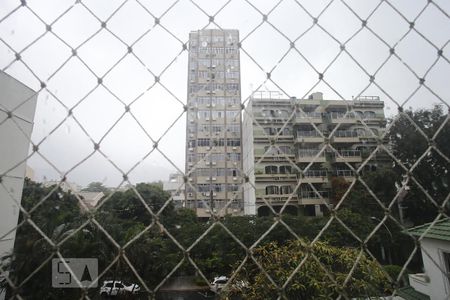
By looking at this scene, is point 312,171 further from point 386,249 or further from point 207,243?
point 207,243

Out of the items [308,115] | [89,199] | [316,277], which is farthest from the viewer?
[89,199]

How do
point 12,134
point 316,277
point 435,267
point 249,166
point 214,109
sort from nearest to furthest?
point 12,134 → point 214,109 → point 316,277 → point 435,267 → point 249,166

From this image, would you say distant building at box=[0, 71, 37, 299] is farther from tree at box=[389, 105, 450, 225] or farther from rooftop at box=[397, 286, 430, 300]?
tree at box=[389, 105, 450, 225]

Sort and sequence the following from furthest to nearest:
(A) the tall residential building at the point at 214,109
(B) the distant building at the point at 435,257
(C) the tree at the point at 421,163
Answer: (C) the tree at the point at 421,163 < (B) the distant building at the point at 435,257 < (A) the tall residential building at the point at 214,109

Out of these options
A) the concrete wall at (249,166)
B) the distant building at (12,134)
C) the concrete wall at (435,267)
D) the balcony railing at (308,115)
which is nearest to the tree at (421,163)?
the balcony railing at (308,115)

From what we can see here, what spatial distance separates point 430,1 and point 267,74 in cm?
54

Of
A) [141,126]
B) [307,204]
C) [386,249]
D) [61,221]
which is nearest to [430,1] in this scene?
[141,126]

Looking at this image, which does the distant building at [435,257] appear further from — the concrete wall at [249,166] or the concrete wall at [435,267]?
the concrete wall at [249,166]

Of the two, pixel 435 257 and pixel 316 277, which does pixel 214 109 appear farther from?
pixel 435 257

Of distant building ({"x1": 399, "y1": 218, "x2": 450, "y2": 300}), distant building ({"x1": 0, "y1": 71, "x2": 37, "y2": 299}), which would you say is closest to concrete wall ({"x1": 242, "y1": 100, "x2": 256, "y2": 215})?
distant building ({"x1": 0, "y1": 71, "x2": 37, "y2": 299})

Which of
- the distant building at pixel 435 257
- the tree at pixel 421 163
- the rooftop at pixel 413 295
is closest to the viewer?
the distant building at pixel 435 257
